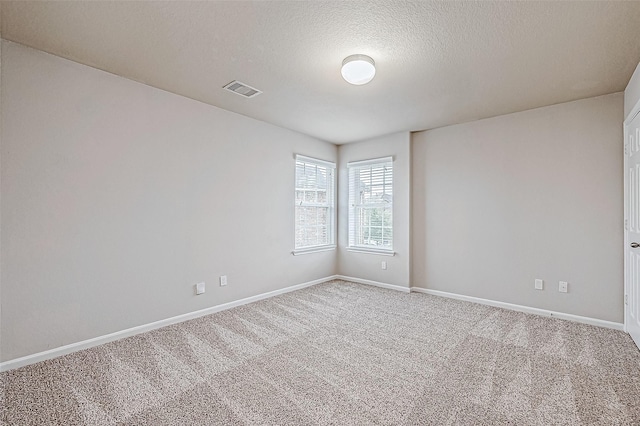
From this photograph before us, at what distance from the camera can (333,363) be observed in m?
2.39

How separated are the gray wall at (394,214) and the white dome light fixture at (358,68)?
90.4 inches

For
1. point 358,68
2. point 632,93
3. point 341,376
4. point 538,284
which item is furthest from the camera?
point 538,284

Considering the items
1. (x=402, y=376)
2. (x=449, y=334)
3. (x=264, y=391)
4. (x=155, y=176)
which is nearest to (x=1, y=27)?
(x=155, y=176)

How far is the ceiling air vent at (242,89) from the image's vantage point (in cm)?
300

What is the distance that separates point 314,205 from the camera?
499 centimetres

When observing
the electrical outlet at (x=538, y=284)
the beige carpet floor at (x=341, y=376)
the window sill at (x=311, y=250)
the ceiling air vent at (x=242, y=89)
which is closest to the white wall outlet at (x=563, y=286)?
the electrical outlet at (x=538, y=284)

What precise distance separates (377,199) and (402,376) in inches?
124

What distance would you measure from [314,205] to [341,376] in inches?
122

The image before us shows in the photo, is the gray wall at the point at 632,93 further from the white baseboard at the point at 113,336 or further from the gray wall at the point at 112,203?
the white baseboard at the point at 113,336

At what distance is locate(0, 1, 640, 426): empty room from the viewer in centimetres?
196

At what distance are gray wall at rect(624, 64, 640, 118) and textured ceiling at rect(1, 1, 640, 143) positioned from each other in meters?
0.08

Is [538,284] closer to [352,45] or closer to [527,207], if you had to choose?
[527,207]

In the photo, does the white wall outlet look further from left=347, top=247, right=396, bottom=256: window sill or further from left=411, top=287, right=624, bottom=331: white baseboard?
left=347, top=247, right=396, bottom=256: window sill

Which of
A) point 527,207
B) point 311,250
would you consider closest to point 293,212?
point 311,250
